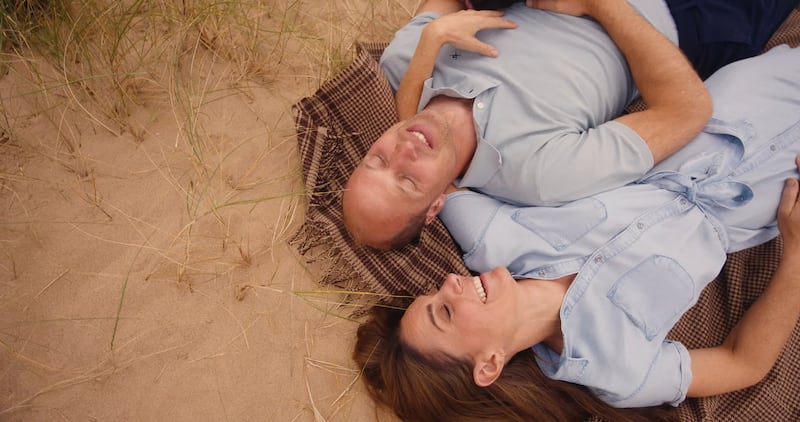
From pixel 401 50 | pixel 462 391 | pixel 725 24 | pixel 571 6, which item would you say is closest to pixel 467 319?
pixel 462 391

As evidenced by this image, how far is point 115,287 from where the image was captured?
2.32m

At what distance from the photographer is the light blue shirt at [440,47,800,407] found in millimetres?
2098

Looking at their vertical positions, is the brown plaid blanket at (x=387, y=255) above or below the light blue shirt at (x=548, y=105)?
below

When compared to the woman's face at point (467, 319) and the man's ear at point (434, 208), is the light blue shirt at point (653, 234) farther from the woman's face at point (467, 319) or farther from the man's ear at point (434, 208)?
the woman's face at point (467, 319)

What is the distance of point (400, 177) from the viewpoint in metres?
2.13

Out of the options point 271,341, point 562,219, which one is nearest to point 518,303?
point 562,219

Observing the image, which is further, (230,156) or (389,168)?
(230,156)

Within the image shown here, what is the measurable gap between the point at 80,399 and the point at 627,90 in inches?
108

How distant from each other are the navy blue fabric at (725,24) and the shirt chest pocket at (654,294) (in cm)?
105

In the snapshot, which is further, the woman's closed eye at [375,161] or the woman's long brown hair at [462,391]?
the woman's closed eye at [375,161]

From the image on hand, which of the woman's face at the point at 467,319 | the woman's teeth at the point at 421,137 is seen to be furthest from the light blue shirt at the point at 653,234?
the woman's teeth at the point at 421,137

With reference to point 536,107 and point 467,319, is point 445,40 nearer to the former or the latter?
point 536,107

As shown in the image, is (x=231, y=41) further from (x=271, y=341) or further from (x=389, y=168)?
(x=271, y=341)

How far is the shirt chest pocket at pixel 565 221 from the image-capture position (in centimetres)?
222
